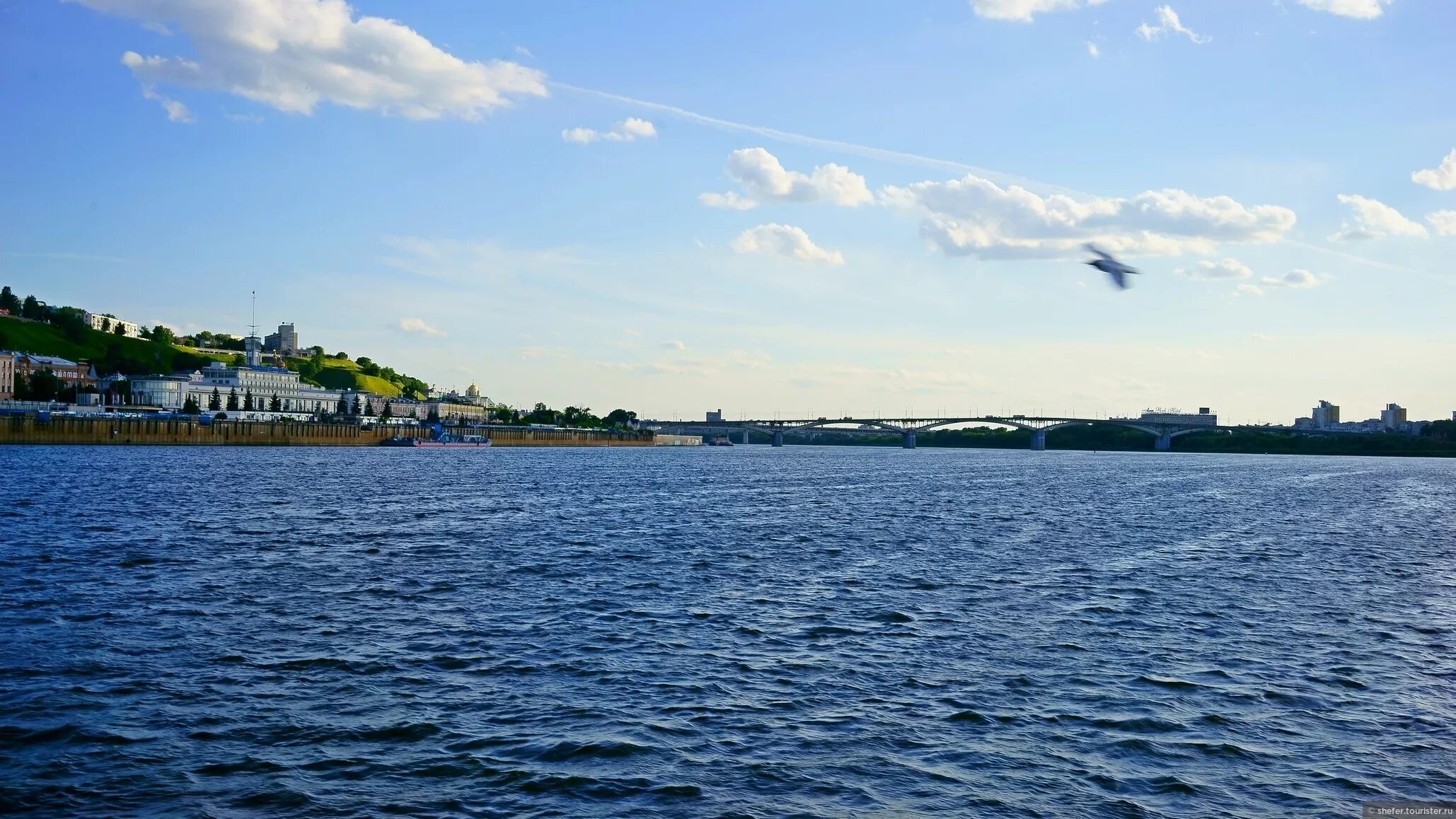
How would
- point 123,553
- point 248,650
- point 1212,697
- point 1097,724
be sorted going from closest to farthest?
1. point 1097,724
2. point 1212,697
3. point 248,650
4. point 123,553

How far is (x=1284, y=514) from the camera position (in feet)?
237

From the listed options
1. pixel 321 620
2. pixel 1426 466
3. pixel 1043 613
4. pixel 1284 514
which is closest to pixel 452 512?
pixel 321 620

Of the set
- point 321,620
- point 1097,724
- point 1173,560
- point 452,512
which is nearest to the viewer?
point 1097,724

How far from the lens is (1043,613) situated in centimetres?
2970

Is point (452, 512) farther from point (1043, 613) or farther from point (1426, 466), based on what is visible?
point (1426, 466)

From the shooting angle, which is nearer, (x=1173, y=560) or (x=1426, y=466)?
(x=1173, y=560)

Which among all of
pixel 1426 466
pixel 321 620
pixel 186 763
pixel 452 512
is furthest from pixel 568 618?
pixel 1426 466

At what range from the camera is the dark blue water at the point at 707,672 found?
603 inches

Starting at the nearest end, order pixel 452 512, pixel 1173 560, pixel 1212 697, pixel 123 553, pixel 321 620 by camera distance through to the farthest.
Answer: pixel 1212 697 → pixel 321 620 → pixel 123 553 → pixel 1173 560 → pixel 452 512

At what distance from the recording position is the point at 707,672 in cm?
2189

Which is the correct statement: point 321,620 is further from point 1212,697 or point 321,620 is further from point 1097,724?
point 1212,697

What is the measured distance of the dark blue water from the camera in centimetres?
1532

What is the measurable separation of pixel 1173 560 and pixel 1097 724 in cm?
2774

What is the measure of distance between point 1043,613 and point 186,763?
21529 millimetres
